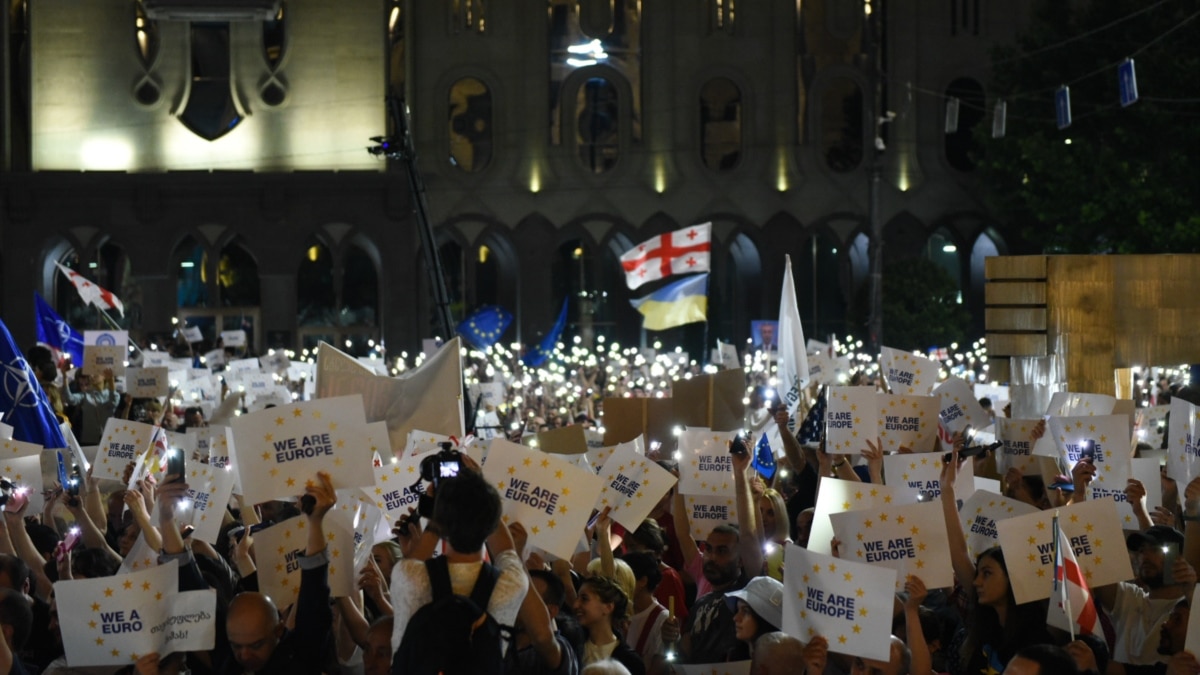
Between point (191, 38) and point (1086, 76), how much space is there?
64.2 ft

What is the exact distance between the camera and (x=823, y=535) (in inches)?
308

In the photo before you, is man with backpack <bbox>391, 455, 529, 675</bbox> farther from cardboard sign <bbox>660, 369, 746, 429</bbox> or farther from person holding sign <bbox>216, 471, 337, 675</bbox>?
cardboard sign <bbox>660, 369, 746, 429</bbox>

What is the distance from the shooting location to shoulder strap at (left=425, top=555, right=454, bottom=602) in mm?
5078

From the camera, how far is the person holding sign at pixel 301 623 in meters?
5.97

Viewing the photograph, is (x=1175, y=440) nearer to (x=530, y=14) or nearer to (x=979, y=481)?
(x=979, y=481)

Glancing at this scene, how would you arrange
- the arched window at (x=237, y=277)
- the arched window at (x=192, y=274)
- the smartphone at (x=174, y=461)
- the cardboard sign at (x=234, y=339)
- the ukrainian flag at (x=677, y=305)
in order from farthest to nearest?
the arched window at (x=237, y=277) → the arched window at (x=192, y=274) → the cardboard sign at (x=234, y=339) → the ukrainian flag at (x=677, y=305) → the smartphone at (x=174, y=461)

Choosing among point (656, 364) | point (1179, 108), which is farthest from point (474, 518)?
point (1179, 108)

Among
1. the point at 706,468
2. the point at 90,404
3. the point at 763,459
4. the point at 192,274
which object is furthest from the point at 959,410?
the point at 192,274

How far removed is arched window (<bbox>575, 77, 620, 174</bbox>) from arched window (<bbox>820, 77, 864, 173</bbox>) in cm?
485

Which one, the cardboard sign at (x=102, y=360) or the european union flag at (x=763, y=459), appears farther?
the cardboard sign at (x=102, y=360)

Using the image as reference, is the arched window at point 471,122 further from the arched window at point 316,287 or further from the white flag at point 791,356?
the white flag at point 791,356

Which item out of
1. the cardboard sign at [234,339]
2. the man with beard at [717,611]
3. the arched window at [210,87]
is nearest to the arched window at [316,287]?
the arched window at [210,87]

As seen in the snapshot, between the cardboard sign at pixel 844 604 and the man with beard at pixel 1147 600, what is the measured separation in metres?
1.39

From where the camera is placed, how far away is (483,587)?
5117 mm
